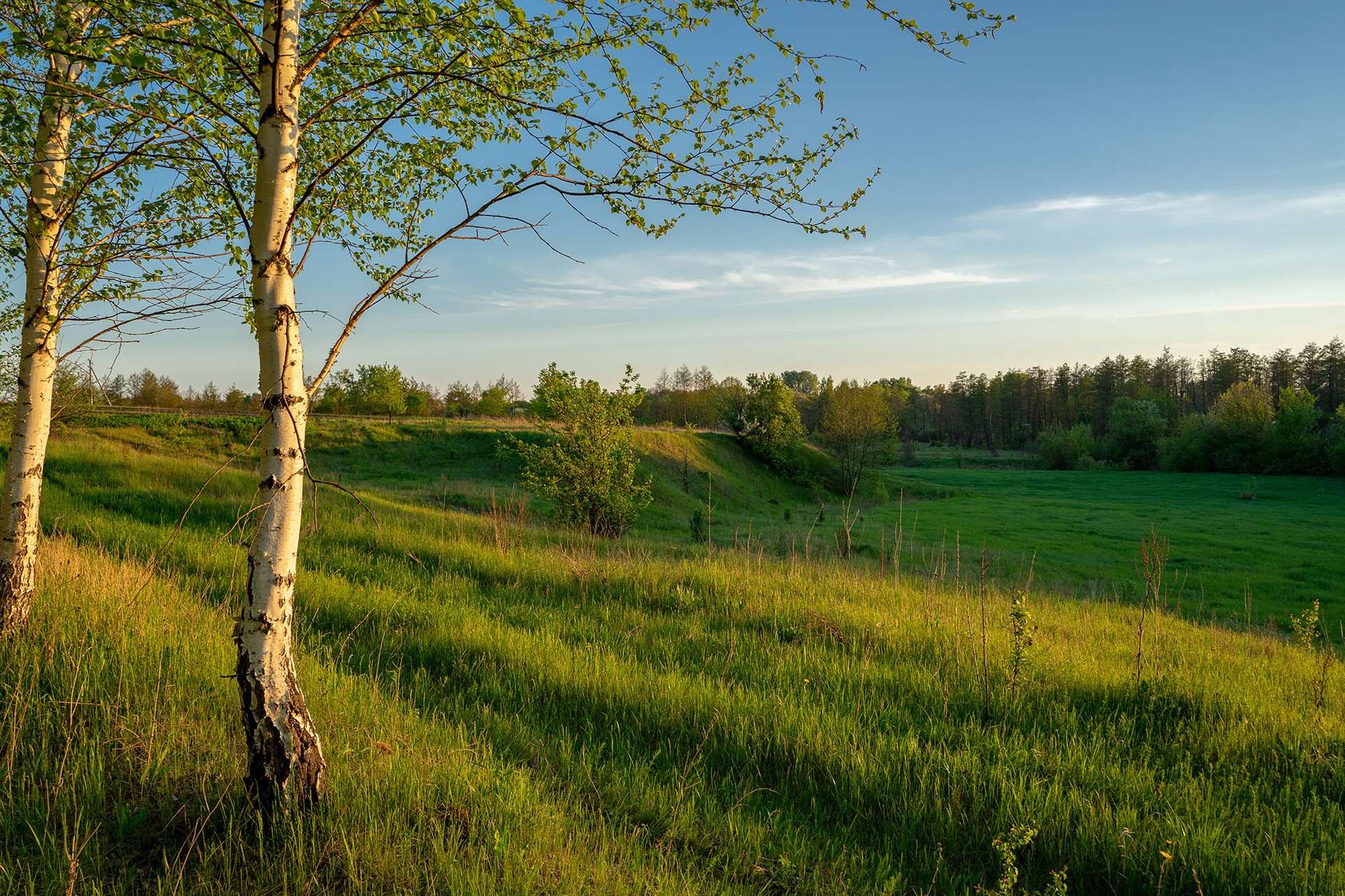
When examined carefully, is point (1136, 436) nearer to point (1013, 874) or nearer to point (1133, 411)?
point (1133, 411)

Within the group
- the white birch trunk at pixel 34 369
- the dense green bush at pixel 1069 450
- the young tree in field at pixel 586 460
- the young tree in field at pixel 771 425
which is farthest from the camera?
the dense green bush at pixel 1069 450

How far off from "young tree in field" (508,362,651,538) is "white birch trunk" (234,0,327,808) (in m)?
15.4

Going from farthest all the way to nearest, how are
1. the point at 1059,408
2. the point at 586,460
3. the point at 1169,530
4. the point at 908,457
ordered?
1. the point at 1059,408
2. the point at 908,457
3. the point at 1169,530
4. the point at 586,460

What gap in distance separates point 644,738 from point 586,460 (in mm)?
14874

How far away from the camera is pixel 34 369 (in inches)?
199

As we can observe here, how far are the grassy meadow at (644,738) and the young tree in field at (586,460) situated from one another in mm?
9836

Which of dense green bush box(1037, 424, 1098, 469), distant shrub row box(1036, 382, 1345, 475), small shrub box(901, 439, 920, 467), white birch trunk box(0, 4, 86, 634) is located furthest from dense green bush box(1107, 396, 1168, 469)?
white birch trunk box(0, 4, 86, 634)

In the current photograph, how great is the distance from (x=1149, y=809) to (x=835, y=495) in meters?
49.8

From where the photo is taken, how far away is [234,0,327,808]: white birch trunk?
2.76m

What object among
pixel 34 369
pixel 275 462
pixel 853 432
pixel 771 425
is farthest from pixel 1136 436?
pixel 34 369

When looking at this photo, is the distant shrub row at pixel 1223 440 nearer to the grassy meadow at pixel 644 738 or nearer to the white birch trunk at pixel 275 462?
the grassy meadow at pixel 644 738

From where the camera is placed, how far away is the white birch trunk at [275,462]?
2756 mm

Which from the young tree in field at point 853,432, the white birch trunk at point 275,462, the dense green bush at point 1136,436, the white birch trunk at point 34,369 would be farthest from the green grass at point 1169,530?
the dense green bush at point 1136,436

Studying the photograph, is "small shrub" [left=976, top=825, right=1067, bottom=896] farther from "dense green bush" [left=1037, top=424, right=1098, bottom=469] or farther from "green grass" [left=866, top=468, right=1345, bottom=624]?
"dense green bush" [left=1037, top=424, right=1098, bottom=469]
